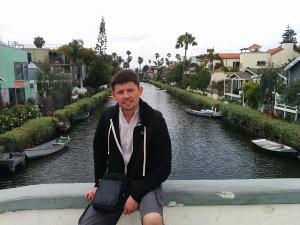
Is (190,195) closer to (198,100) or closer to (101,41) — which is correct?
(198,100)

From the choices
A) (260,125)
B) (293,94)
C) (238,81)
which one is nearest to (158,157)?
(293,94)

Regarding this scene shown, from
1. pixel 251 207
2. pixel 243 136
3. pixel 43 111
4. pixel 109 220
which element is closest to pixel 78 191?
pixel 109 220

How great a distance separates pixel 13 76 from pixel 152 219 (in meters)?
35.2

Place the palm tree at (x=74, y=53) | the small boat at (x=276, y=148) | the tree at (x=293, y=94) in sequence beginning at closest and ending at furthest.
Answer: the small boat at (x=276, y=148), the tree at (x=293, y=94), the palm tree at (x=74, y=53)

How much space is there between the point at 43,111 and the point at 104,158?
30.9 m

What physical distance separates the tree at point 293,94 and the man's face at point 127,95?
69.5 feet

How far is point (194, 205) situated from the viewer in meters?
3.06

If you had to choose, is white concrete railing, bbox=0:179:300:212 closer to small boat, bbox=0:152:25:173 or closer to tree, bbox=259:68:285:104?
small boat, bbox=0:152:25:173

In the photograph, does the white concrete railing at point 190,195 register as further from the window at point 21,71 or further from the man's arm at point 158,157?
the window at point 21,71

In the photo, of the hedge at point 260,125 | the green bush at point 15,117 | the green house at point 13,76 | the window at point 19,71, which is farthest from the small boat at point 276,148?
the window at point 19,71

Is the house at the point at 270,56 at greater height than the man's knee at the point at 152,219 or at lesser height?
greater

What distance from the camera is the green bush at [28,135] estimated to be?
19.1m

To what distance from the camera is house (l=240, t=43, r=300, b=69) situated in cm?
5981

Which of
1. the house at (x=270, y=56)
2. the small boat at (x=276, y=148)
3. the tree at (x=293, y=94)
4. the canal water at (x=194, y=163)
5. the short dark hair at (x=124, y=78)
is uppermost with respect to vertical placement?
the house at (x=270, y=56)
